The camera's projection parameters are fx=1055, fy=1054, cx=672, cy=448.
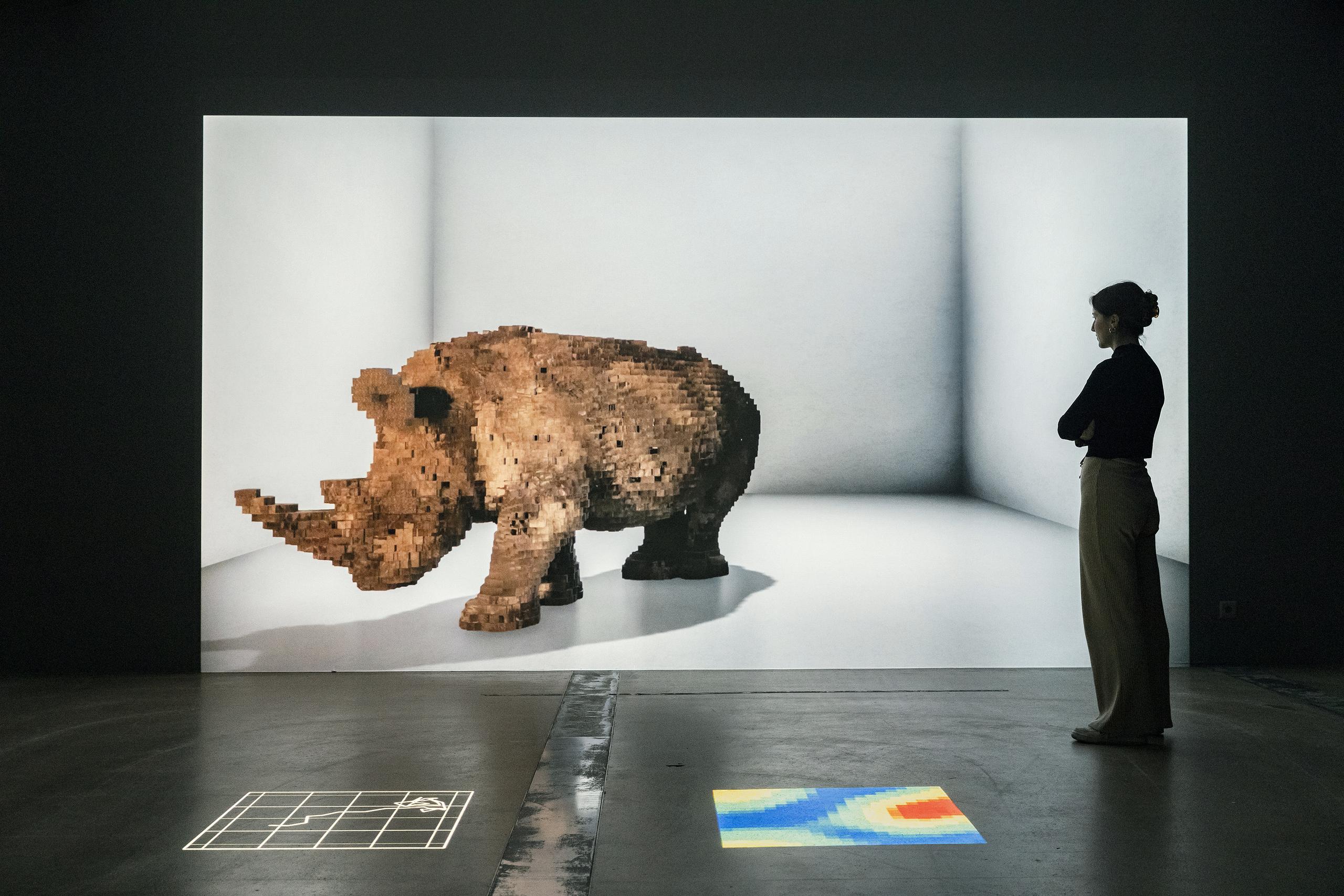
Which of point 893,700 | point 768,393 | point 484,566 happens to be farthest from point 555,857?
point 768,393

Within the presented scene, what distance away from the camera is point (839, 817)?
243cm

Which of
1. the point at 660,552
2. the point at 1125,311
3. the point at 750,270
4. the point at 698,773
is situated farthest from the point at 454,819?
the point at 750,270

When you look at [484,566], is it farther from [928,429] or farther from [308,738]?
[928,429]

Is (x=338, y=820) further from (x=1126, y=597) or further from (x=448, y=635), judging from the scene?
(x=1126, y=597)

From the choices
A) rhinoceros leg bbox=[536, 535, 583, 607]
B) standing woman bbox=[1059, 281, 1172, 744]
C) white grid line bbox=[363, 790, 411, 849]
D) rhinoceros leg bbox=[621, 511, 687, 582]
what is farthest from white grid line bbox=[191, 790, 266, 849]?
standing woman bbox=[1059, 281, 1172, 744]

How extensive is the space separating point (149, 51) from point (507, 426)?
1.99m

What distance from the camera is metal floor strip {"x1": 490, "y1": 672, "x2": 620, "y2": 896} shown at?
6.86 ft

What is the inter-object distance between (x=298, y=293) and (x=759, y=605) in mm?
2143

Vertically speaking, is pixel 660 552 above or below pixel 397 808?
above

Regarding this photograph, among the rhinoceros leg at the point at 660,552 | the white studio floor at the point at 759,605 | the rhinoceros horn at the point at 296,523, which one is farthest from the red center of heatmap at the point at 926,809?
the rhinoceros horn at the point at 296,523

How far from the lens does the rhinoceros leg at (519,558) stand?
399 centimetres

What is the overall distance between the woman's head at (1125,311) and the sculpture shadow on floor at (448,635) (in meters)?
1.74

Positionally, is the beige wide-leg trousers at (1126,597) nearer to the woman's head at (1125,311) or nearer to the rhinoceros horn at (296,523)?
the woman's head at (1125,311)

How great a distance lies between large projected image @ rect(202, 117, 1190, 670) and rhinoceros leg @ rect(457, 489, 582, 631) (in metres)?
0.01
